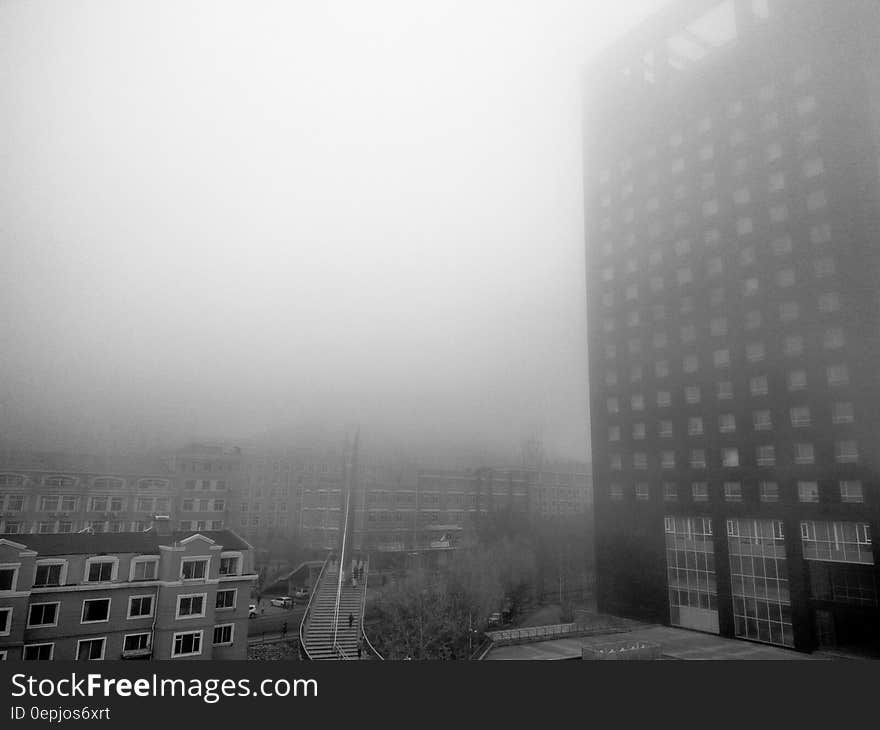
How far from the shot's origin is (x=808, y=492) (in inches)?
325

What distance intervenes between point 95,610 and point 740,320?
938 cm

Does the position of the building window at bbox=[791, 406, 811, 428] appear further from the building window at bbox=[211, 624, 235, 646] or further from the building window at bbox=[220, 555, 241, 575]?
the building window at bbox=[211, 624, 235, 646]

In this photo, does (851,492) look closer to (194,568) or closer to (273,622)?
(273,622)

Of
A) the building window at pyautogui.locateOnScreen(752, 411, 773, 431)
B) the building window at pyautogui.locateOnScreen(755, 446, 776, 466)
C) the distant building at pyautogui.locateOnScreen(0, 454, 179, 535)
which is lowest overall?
the distant building at pyautogui.locateOnScreen(0, 454, 179, 535)

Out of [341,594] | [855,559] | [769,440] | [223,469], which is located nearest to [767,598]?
[855,559]

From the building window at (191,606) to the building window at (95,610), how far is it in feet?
1.80

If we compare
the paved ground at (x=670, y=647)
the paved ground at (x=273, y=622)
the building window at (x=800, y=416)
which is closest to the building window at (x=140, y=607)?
the paved ground at (x=273, y=622)

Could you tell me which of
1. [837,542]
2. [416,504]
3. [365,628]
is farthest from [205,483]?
[837,542]

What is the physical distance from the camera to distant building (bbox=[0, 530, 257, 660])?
4.47 metres

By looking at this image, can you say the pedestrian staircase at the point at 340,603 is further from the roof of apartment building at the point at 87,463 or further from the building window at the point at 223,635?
the roof of apartment building at the point at 87,463

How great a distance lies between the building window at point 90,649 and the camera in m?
4.61

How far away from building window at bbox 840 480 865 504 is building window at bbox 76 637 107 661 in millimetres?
9058

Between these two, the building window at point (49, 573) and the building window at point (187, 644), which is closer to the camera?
the building window at point (49, 573)

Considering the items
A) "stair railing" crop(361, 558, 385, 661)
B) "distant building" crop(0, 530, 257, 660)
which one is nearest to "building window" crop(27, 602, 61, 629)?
"distant building" crop(0, 530, 257, 660)
